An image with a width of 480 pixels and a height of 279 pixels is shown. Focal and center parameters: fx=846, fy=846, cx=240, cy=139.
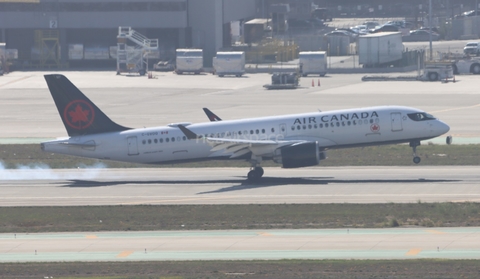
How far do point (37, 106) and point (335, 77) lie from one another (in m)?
45.6

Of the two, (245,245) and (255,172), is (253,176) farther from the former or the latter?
(245,245)

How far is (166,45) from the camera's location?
478 ft

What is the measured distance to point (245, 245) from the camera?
114 ft

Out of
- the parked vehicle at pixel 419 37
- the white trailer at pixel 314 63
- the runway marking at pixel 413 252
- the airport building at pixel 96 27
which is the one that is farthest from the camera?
the parked vehicle at pixel 419 37

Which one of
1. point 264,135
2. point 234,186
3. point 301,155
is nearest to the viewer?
point 301,155

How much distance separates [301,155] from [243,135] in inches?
162

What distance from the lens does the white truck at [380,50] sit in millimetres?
126500

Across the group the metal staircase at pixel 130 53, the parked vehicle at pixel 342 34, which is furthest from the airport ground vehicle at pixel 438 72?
the parked vehicle at pixel 342 34

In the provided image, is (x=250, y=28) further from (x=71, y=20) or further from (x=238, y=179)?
(x=238, y=179)

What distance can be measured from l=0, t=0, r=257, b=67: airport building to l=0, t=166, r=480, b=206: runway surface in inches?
3392

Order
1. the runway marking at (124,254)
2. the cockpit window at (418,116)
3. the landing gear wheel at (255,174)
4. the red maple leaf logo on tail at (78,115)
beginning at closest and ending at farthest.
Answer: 1. the runway marking at (124,254)
2. the landing gear wheel at (255,174)
3. the cockpit window at (418,116)
4. the red maple leaf logo on tail at (78,115)

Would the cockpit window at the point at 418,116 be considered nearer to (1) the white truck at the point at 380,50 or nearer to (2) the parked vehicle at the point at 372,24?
(1) the white truck at the point at 380,50

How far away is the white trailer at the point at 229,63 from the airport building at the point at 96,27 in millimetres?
16654

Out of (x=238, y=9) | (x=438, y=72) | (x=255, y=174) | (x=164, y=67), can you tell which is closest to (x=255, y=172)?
(x=255, y=174)
